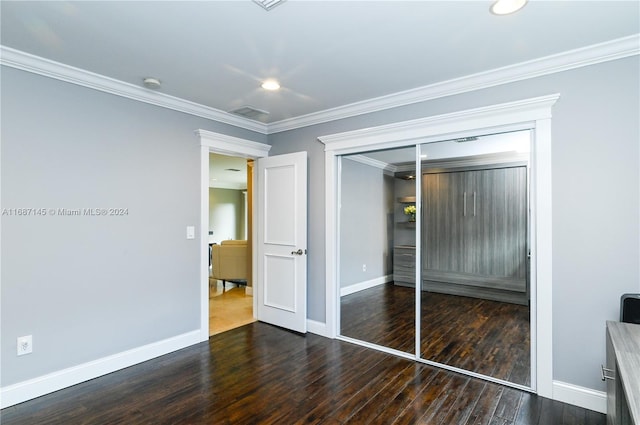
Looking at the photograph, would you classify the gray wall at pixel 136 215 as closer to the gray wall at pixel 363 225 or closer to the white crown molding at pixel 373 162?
the white crown molding at pixel 373 162

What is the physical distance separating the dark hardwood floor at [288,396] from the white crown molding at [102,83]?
8.17 feet

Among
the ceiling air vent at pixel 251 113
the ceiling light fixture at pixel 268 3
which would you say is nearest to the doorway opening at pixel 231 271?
the ceiling air vent at pixel 251 113

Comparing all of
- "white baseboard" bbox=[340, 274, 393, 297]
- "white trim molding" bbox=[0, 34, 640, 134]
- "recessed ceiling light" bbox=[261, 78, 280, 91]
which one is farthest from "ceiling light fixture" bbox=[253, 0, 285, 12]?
"white baseboard" bbox=[340, 274, 393, 297]

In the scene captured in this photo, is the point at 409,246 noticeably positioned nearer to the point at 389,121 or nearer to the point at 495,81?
the point at 389,121

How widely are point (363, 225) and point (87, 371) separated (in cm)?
300

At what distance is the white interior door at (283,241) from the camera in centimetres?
391

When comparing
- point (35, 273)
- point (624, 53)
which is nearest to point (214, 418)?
point (35, 273)

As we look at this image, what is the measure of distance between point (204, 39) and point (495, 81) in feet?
7.53

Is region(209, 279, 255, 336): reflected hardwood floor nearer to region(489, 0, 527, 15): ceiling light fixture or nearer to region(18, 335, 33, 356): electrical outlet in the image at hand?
region(18, 335, 33, 356): electrical outlet

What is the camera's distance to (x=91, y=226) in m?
2.85

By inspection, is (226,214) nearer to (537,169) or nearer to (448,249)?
(448,249)

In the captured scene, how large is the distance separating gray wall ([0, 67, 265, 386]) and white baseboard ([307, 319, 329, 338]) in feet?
4.30

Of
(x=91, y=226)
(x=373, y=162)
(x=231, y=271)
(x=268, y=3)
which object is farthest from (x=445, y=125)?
(x=231, y=271)

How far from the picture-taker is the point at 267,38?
2.25m
